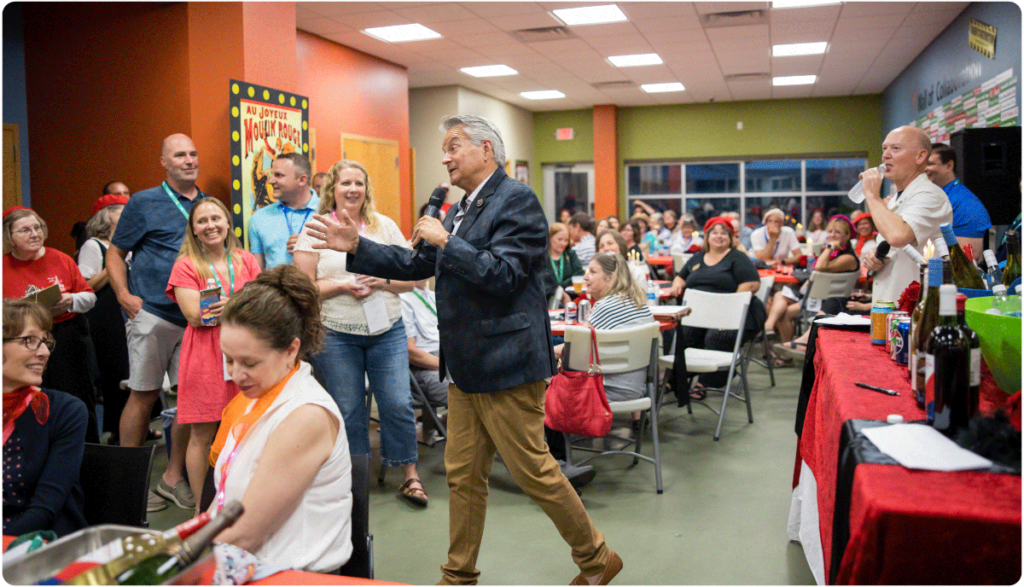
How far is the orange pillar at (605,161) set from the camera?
1448cm

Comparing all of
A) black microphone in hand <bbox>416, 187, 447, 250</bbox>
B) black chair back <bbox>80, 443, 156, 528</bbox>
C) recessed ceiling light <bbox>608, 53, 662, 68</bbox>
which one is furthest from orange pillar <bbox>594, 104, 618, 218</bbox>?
black chair back <bbox>80, 443, 156, 528</bbox>

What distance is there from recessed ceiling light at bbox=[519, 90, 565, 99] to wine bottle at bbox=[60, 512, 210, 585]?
12.1 metres

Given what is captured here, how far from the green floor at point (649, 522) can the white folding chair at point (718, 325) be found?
425 mm

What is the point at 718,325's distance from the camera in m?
4.92

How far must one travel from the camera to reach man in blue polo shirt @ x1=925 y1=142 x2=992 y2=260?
12.3 ft

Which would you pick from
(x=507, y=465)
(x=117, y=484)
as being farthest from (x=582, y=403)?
(x=117, y=484)

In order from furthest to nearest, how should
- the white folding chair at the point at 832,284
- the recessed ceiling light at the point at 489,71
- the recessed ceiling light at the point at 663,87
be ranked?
the recessed ceiling light at the point at 663,87
the recessed ceiling light at the point at 489,71
the white folding chair at the point at 832,284

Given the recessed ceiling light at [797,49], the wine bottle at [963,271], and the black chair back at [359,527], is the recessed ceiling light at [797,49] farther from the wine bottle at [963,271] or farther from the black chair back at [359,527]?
the black chair back at [359,527]

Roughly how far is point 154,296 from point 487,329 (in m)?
1.92

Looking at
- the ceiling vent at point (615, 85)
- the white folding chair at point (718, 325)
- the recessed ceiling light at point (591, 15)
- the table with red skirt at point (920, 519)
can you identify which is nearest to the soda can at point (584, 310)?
the white folding chair at point (718, 325)

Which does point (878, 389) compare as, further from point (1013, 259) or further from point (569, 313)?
point (569, 313)

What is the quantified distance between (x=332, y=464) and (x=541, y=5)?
6.45 m

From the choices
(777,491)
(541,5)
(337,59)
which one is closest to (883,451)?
(777,491)

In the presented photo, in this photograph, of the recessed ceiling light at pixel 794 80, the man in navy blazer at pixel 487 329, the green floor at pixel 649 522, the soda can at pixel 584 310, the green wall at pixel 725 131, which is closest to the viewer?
the man in navy blazer at pixel 487 329
